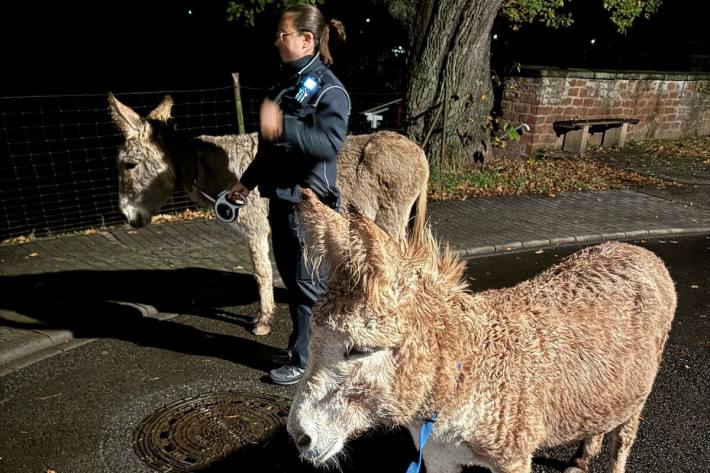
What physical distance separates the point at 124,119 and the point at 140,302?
2020 mm

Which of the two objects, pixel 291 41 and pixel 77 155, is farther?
pixel 77 155

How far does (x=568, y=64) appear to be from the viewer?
25.8m

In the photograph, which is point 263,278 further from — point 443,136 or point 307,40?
point 443,136

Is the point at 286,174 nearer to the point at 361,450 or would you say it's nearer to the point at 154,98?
the point at 361,450

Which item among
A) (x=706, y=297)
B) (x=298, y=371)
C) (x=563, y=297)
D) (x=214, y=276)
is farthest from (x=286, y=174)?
(x=706, y=297)

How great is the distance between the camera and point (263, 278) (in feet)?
17.0

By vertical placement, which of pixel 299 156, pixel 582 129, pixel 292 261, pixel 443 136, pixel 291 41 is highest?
pixel 291 41

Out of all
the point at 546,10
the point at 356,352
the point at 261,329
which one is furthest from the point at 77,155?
the point at 356,352

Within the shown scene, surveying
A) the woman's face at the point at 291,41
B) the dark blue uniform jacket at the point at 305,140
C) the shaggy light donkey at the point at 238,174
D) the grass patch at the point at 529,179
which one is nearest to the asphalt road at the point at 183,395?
the shaggy light donkey at the point at 238,174

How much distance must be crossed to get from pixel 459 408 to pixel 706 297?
5.52 meters

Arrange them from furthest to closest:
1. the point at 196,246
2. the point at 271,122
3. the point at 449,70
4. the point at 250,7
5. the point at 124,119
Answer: the point at 250,7 → the point at 449,70 → the point at 196,246 → the point at 124,119 → the point at 271,122

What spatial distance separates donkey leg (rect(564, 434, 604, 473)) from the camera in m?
3.47

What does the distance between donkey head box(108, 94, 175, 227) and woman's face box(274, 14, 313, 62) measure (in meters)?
1.91

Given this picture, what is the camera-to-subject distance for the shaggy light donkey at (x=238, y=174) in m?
4.95
